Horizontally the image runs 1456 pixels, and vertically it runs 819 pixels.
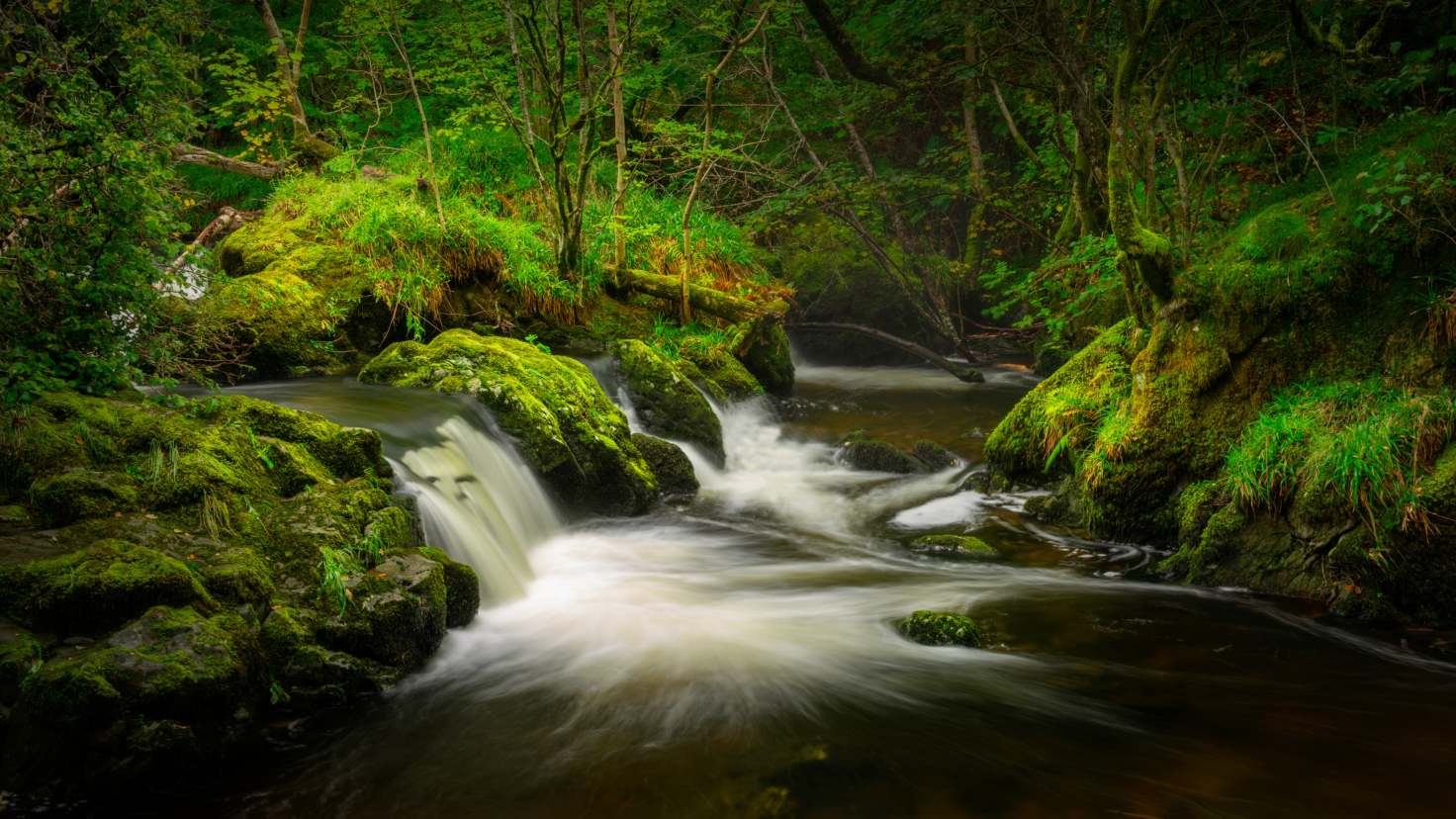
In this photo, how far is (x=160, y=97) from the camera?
164 inches

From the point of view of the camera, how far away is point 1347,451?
462 centimetres

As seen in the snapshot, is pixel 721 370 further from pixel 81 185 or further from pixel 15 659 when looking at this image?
pixel 15 659

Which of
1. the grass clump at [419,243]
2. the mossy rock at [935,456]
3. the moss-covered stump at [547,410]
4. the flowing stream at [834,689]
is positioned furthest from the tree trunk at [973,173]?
the flowing stream at [834,689]

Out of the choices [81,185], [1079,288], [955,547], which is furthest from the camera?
[1079,288]

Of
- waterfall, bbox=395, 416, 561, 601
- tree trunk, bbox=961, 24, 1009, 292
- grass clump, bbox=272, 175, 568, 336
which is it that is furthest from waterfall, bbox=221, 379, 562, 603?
tree trunk, bbox=961, 24, 1009, 292

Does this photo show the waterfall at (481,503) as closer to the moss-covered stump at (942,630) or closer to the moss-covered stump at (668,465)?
the moss-covered stump at (668,465)

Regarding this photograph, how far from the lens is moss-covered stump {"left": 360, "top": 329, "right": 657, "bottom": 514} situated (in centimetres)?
720

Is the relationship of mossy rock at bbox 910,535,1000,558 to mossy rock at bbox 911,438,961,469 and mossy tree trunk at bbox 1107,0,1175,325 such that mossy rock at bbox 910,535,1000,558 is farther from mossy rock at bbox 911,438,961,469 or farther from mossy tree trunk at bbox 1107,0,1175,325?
mossy rock at bbox 911,438,961,469

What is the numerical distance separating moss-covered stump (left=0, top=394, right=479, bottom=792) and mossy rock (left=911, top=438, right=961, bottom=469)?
558cm

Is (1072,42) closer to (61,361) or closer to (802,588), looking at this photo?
(802,588)

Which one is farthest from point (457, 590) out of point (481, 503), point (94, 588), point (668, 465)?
point (668, 465)

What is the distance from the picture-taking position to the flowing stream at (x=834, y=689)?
10.4ft

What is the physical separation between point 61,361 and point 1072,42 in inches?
311

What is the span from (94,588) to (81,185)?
1798 mm
